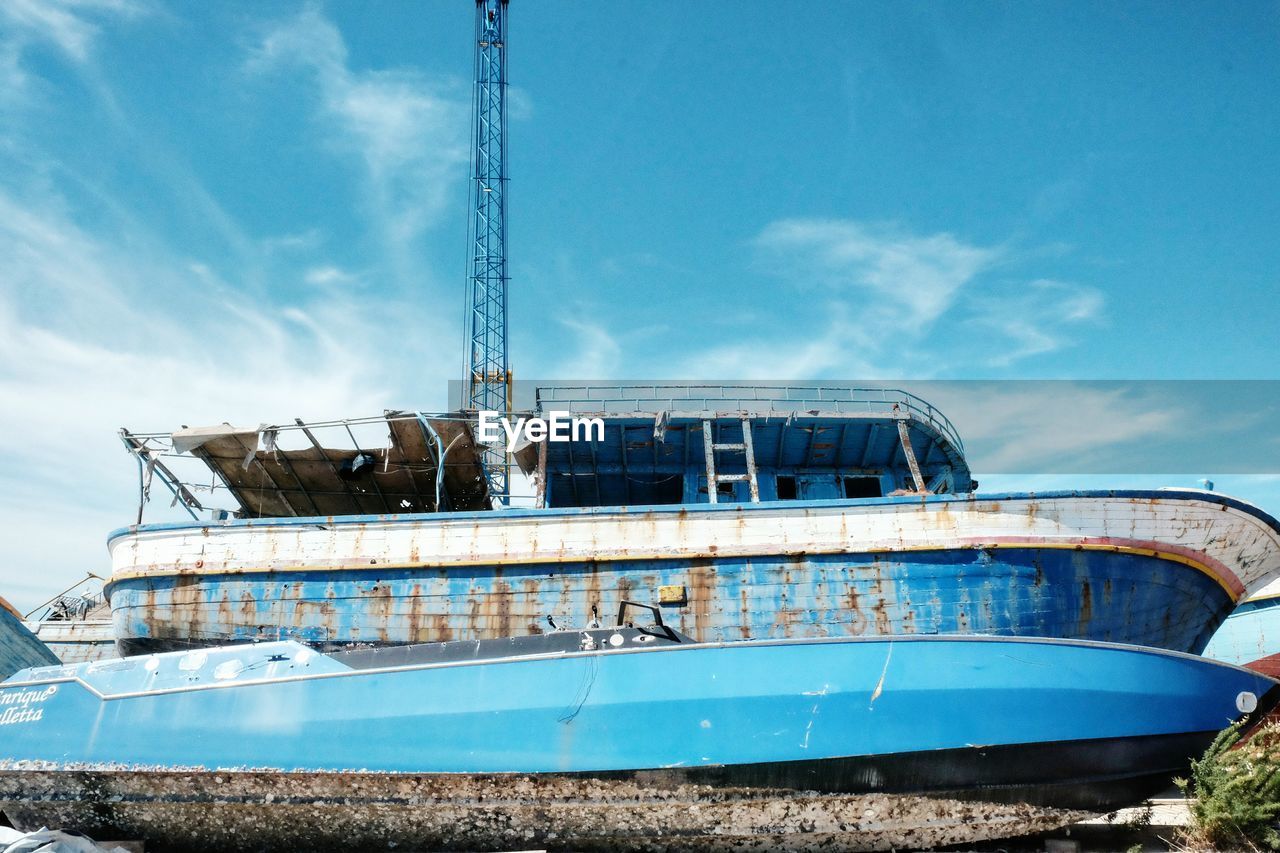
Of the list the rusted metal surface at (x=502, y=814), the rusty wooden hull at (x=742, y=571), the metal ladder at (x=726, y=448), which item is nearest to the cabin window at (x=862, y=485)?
the metal ladder at (x=726, y=448)

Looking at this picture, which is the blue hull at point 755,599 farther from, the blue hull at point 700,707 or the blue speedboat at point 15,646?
the blue hull at point 700,707

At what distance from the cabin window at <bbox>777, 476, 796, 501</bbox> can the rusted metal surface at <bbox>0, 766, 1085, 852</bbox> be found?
27.6ft

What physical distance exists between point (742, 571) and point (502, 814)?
5.26 metres

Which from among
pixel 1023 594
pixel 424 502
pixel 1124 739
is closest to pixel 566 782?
pixel 1124 739

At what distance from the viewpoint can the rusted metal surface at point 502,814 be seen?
719 cm

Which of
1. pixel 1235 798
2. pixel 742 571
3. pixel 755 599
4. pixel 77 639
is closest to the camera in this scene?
pixel 1235 798

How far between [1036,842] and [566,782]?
4464 millimetres

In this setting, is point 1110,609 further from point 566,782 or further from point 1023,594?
point 566,782

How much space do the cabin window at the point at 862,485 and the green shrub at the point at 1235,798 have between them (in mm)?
8391

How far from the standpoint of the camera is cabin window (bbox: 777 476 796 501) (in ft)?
50.6

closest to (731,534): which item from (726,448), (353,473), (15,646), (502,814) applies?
(726,448)

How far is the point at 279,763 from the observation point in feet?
25.2

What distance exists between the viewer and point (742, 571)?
11.7m

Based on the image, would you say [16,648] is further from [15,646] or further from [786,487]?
[786,487]
